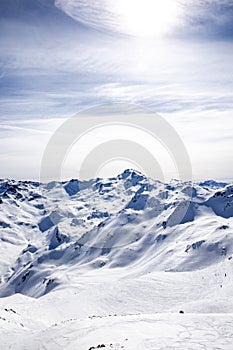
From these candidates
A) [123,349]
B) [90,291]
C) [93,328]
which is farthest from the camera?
[90,291]

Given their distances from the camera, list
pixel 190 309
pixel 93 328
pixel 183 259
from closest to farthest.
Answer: pixel 93 328 → pixel 190 309 → pixel 183 259

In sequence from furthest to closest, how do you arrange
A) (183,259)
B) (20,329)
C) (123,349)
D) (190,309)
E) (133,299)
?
(183,259) → (133,299) → (190,309) → (20,329) → (123,349)

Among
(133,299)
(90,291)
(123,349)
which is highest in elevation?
(123,349)

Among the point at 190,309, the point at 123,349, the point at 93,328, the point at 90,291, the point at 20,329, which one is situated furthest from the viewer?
the point at 90,291

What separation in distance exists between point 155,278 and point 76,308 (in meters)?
19.5

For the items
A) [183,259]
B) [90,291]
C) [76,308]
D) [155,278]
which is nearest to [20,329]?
[76,308]

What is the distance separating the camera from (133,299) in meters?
55.0

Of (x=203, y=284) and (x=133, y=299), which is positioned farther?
(x=203, y=284)

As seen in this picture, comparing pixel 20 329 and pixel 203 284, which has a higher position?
pixel 20 329

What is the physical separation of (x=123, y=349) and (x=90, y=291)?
152 ft

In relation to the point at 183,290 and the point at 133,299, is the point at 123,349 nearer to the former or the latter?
the point at 133,299

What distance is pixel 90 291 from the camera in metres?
65.0

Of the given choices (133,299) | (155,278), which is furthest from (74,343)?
(155,278)

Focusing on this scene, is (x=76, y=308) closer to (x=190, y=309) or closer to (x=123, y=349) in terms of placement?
(x=190, y=309)
